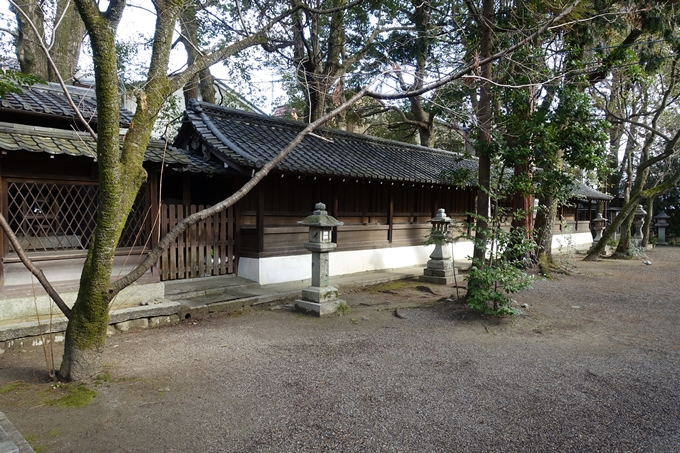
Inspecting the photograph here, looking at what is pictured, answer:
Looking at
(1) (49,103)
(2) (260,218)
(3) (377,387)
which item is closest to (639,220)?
(2) (260,218)

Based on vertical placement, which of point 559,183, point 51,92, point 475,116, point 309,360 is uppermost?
point 51,92

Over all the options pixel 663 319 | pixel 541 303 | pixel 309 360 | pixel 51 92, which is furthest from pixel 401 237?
pixel 51 92

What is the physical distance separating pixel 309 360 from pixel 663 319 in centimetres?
664

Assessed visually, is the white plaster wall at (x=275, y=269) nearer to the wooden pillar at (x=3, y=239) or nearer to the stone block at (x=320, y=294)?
the stone block at (x=320, y=294)

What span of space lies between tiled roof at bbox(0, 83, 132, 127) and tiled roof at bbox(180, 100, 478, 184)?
205cm

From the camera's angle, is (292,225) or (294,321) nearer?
(294,321)

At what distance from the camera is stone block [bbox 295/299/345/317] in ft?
26.2

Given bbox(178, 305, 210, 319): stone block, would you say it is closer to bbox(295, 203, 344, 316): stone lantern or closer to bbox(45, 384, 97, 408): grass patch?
bbox(295, 203, 344, 316): stone lantern

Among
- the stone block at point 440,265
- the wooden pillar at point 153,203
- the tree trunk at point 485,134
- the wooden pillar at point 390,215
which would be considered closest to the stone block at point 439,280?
the stone block at point 440,265

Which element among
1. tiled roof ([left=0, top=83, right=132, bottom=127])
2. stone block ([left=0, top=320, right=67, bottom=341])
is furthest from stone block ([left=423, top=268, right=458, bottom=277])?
stone block ([left=0, top=320, right=67, bottom=341])

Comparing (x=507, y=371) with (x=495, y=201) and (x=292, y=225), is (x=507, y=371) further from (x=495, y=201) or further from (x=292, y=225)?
(x=292, y=225)

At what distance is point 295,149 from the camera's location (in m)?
11.2

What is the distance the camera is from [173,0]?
16.0 feet

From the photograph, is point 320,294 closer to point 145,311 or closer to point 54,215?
point 145,311
